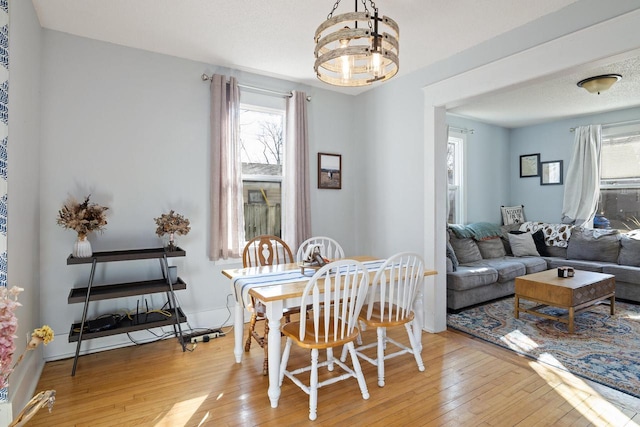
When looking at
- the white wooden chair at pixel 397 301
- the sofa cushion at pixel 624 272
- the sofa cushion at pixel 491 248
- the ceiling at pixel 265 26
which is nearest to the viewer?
the white wooden chair at pixel 397 301

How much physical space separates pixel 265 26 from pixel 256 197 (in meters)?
1.72

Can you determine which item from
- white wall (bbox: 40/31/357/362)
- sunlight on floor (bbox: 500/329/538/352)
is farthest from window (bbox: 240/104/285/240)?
sunlight on floor (bbox: 500/329/538/352)

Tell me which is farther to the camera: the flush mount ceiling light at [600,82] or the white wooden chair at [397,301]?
the flush mount ceiling light at [600,82]

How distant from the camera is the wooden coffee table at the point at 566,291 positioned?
3371 mm

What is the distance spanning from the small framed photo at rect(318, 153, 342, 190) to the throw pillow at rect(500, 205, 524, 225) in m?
3.38

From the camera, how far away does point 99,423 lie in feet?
6.66

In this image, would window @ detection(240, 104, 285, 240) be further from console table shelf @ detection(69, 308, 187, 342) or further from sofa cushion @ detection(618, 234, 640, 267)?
sofa cushion @ detection(618, 234, 640, 267)

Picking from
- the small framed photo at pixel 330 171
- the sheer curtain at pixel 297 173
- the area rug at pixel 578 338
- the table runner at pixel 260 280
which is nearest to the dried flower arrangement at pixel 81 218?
the table runner at pixel 260 280

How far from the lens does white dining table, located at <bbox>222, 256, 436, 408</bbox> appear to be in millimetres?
2143

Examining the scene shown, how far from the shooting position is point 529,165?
615cm

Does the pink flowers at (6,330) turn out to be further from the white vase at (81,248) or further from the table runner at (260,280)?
the white vase at (81,248)

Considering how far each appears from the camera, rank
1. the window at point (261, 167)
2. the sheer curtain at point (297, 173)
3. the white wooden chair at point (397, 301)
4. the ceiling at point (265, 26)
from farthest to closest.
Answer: the sheer curtain at point (297, 173), the window at point (261, 167), the ceiling at point (265, 26), the white wooden chair at point (397, 301)

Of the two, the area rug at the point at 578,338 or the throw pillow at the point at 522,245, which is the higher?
the throw pillow at the point at 522,245

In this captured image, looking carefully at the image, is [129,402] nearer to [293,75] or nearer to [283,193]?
[283,193]
